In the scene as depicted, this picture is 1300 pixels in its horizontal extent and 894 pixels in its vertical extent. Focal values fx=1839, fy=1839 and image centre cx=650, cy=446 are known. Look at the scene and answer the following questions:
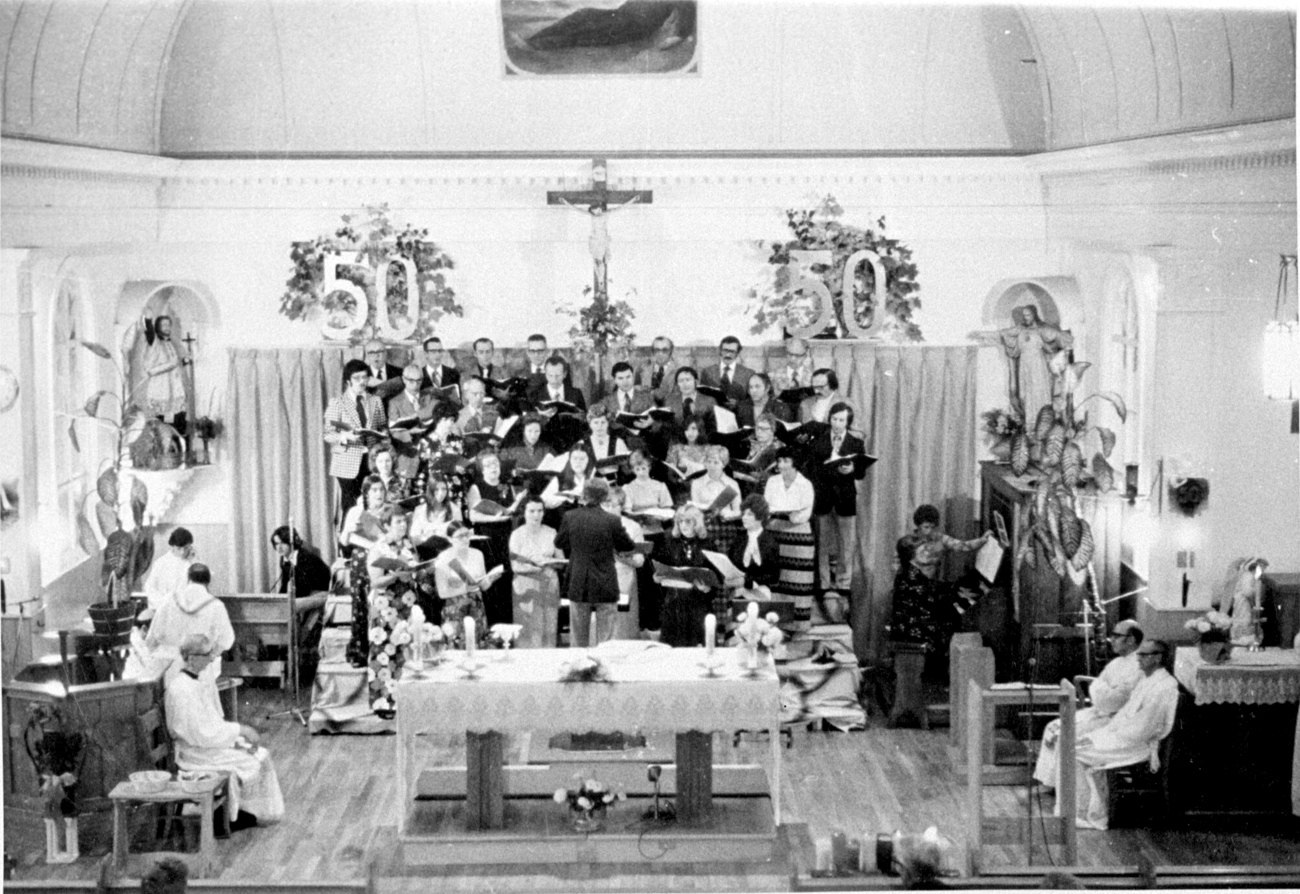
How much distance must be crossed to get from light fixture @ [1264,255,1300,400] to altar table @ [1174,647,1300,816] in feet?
5.24

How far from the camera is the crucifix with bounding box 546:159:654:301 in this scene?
12734 millimetres

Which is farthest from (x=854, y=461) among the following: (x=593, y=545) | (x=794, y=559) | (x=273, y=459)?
(x=273, y=459)

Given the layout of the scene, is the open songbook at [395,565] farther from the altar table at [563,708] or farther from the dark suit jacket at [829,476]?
the dark suit jacket at [829,476]

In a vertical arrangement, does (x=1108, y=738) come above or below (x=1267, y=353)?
below

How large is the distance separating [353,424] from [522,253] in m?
1.76

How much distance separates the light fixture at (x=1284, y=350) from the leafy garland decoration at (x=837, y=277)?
317 cm

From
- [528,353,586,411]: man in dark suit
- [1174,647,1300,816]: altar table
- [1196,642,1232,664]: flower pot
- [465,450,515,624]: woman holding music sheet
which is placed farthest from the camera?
[528,353,586,411]: man in dark suit

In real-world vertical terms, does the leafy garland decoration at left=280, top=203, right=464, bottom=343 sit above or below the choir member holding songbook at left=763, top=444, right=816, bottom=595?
above

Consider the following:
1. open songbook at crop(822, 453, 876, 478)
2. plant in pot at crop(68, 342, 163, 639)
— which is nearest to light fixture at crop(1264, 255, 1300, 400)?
open songbook at crop(822, 453, 876, 478)

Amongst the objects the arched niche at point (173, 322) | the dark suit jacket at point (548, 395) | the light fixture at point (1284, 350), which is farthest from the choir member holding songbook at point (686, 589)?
the arched niche at point (173, 322)

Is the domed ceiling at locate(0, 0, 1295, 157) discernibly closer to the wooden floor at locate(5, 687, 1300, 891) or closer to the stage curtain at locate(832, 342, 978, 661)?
the stage curtain at locate(832, 342, 978, 661)

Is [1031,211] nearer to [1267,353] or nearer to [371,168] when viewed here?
[1267,353]

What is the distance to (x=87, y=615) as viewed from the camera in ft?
38.1

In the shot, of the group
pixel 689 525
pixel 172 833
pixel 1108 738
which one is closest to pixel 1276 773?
pixel 1108 738
